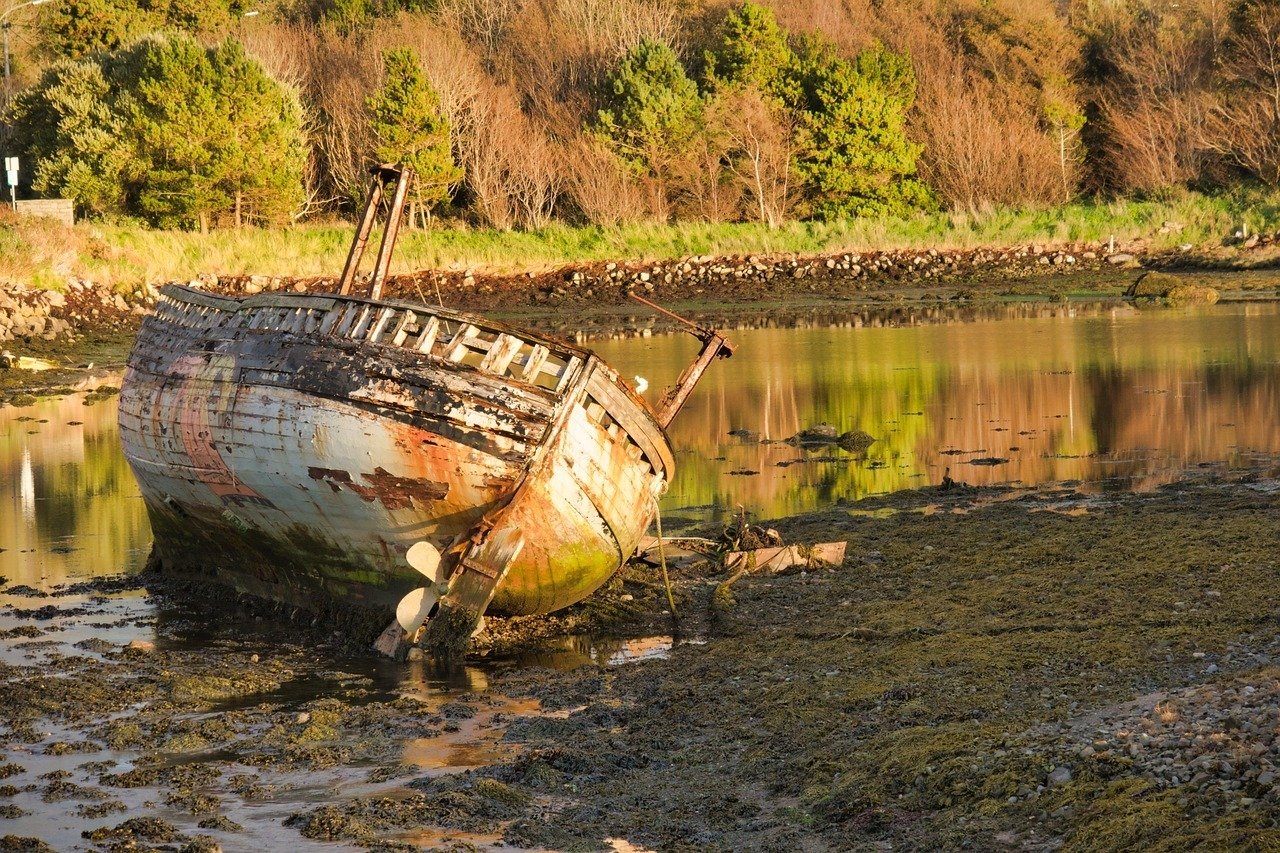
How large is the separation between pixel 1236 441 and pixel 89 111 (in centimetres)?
4253

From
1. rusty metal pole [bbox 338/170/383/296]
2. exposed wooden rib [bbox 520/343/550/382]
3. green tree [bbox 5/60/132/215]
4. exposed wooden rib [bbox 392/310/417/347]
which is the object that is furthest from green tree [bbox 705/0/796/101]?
exposed wooden rib [bbox 520/343/550/382]

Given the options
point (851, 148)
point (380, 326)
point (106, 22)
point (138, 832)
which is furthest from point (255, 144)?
point (138, 832)

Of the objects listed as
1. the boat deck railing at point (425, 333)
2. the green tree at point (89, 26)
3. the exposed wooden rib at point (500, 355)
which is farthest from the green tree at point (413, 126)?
the exposed wooden rib at point (500, 355)

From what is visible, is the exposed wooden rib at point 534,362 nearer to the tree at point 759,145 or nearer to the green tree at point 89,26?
the tree at point 759,145

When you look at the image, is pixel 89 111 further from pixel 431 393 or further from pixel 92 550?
pixel 431 393

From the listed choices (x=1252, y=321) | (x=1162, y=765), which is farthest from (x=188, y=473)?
(x=1252, y=321)

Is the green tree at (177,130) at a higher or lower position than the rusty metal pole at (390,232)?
higher

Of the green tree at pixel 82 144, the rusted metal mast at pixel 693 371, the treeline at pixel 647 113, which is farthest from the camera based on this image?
the treeline at pixel 647 113

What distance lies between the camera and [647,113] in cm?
5525

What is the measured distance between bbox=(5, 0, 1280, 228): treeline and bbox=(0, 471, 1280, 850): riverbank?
40.2m

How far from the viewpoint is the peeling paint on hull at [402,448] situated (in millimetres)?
11383

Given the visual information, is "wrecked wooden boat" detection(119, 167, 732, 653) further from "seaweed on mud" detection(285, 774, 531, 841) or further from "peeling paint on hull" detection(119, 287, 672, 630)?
"seaweed on mud" detection(285, 774, 531, 841)

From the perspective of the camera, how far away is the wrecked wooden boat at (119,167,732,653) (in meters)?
11.4

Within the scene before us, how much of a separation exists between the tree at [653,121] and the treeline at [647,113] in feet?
0.26
